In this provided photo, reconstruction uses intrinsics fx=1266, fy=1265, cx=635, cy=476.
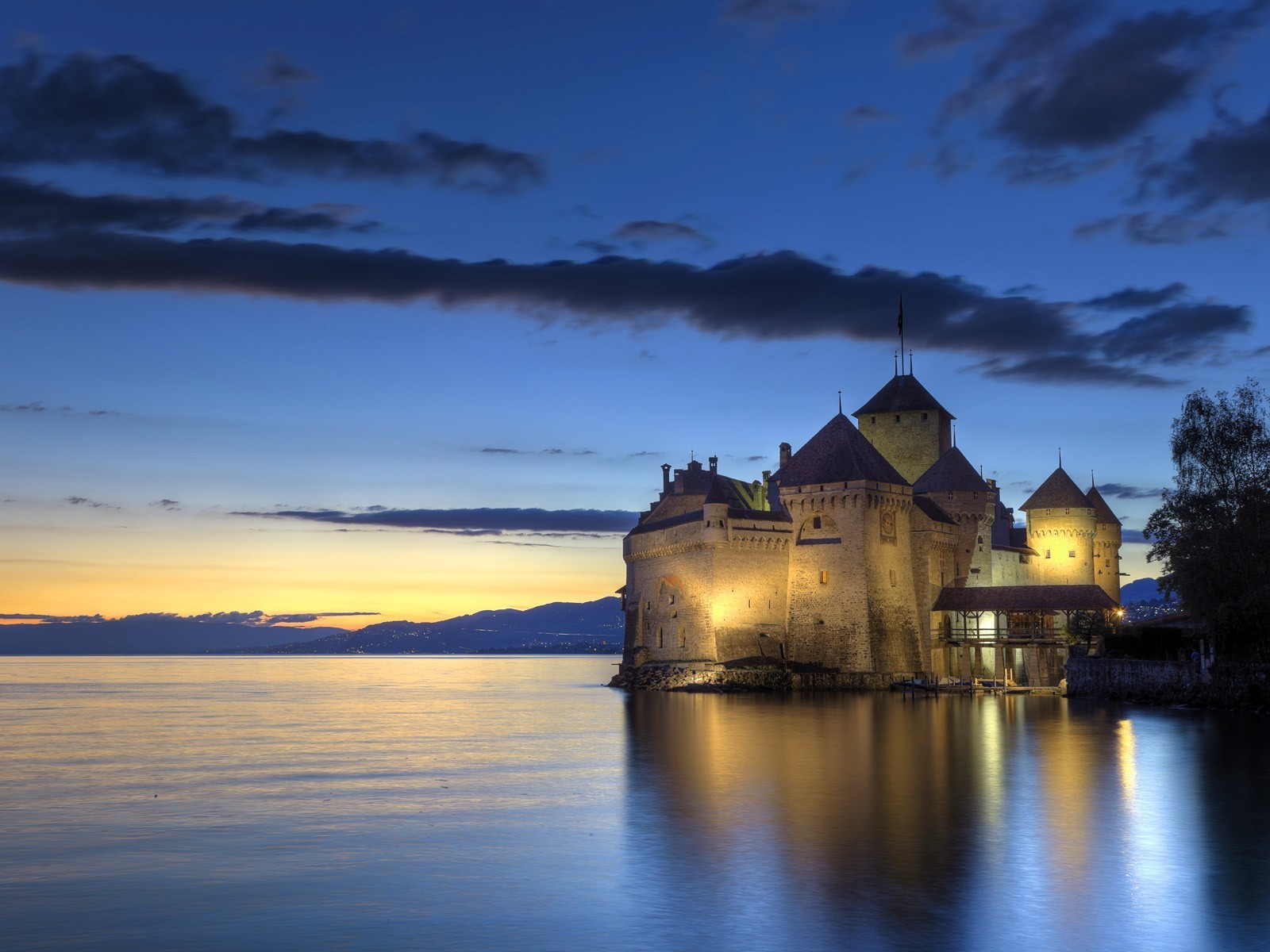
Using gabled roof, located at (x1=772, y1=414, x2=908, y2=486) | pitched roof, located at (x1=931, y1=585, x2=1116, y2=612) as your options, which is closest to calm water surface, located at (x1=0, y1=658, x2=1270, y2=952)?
pitched roof, located at (x1=931, y1=585, x2=1116, y2=612)

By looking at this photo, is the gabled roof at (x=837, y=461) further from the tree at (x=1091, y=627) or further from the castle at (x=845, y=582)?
the tree at (x=1091, y=627)

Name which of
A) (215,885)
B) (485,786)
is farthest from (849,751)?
(215,885)

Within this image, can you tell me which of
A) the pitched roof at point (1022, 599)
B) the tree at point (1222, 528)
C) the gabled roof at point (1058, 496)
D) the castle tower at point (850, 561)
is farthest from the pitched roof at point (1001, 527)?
the tree at point (1222, 528)

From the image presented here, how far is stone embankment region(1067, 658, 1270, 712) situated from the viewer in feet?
137

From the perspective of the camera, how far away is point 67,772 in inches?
1242

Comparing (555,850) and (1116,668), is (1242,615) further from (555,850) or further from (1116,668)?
(555,850)

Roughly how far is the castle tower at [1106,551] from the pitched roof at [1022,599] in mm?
13226

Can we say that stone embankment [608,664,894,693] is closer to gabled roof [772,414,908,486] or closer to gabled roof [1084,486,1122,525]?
gabled roof [772,414,908,486]

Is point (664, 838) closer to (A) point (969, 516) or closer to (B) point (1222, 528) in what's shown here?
(B) point (1222, 528)

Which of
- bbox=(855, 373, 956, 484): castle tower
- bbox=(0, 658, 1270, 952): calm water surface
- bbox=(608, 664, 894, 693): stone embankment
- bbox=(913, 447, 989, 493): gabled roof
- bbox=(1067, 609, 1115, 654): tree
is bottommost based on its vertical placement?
bbox=(0, 658, 1270, 952): calm water surface

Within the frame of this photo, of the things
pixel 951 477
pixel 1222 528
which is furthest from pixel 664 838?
pixel 951 477

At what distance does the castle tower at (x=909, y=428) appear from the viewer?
66625 millimetres

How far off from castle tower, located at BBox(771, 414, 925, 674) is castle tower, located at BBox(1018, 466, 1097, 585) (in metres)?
13.5

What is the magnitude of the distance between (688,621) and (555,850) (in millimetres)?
38673
